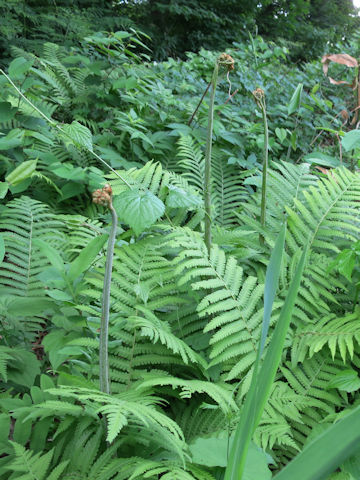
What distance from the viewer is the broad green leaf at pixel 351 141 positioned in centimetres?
138

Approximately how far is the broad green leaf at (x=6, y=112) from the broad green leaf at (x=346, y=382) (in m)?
1.76

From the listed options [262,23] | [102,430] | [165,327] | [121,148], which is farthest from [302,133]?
[262,23]

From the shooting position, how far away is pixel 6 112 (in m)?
1.90

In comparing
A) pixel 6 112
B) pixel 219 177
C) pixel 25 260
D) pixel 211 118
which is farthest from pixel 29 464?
pixel 219 177

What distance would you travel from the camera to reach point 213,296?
4.01ft

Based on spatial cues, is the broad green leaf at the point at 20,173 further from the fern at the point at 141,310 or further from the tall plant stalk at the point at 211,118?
the tall plant stalk at the point at 211,118

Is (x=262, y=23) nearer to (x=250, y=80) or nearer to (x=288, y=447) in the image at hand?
(x=250, y=80)

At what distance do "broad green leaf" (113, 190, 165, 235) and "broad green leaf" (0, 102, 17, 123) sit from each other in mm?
1060

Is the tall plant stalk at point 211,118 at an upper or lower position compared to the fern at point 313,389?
upper

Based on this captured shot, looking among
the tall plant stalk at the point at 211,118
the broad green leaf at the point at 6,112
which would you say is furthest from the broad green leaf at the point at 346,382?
the broad green leaf at the point at 6,112

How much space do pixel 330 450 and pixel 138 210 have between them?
0.95m

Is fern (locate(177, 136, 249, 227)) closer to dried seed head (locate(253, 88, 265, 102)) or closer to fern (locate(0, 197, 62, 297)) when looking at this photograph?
dried seed head (locate(253, 88, 265, 102))

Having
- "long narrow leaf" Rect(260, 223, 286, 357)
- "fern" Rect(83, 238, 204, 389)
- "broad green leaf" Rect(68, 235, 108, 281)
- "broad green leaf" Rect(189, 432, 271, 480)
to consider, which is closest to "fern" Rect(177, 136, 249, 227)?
"fern" Rect(83, 238, 204, 389)

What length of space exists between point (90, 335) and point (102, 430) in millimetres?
285
